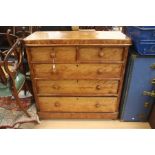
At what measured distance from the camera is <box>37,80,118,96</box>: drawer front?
5.31 feet

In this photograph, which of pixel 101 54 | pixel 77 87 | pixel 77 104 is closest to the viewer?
pixel 101 54

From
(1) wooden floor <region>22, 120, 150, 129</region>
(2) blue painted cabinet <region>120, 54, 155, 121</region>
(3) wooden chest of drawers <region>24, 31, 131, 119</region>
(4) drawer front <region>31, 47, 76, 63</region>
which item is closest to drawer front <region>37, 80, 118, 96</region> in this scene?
(3) wooden chest of drawers <region>24, 31, 131, 119</region>

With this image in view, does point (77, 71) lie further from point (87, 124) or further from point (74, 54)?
point (87, 124)

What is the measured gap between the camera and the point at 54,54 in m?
1.44

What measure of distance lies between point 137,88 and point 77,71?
63 centimetres

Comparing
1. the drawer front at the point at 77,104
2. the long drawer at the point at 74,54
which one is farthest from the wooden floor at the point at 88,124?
the long drawer at the point at 74,54

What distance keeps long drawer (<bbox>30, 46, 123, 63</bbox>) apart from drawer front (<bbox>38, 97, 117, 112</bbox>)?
0.46 m

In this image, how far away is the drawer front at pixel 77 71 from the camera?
1.52 m

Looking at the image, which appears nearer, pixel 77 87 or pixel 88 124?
pixel 77 87

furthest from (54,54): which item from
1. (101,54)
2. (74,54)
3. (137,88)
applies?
(137,88)

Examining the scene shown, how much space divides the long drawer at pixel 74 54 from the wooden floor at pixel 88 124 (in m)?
0.76

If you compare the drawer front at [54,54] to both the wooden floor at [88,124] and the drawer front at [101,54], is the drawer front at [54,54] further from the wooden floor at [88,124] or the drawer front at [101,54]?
the wooden floor at [88,124]

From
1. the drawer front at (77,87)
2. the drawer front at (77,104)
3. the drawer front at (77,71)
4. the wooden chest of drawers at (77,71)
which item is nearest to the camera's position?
the wooden chest of drawers at (77,71)

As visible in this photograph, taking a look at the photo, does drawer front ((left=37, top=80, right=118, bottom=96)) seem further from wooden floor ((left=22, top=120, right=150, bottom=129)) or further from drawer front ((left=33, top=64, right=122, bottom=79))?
wooden floor ((left=22, top=120, right=150, bottom=129))
